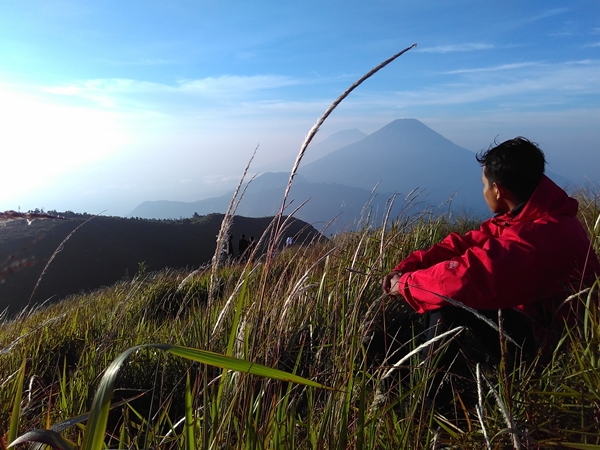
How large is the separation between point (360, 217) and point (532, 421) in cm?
242

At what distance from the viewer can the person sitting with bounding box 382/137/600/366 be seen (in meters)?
1.82

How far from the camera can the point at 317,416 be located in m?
1.40

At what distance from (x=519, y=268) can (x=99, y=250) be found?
28309mm

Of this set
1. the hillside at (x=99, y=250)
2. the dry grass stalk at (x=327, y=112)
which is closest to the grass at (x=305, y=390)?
the dry grass stalk at (x=327, y=112)

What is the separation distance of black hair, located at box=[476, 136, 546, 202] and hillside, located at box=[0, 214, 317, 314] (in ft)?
52.7

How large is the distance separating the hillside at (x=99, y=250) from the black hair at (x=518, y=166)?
52.7 ft

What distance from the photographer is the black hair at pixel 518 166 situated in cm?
211

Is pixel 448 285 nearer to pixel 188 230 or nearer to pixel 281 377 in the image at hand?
pixel 281 377

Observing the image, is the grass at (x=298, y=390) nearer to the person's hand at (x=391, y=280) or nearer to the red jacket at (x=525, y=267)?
the red jacket at (x=525, y=267)

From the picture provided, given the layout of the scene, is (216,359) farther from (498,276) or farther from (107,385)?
(498,276)

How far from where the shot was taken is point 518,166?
2100 millimetres

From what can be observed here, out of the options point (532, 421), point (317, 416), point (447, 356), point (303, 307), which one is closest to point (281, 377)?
point (317, 416)

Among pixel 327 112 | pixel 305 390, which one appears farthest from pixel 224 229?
pixel 305 390

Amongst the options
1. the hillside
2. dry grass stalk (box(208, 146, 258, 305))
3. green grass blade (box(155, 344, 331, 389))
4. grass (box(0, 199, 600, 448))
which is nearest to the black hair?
grass (box(0, 199, 600, 448))
